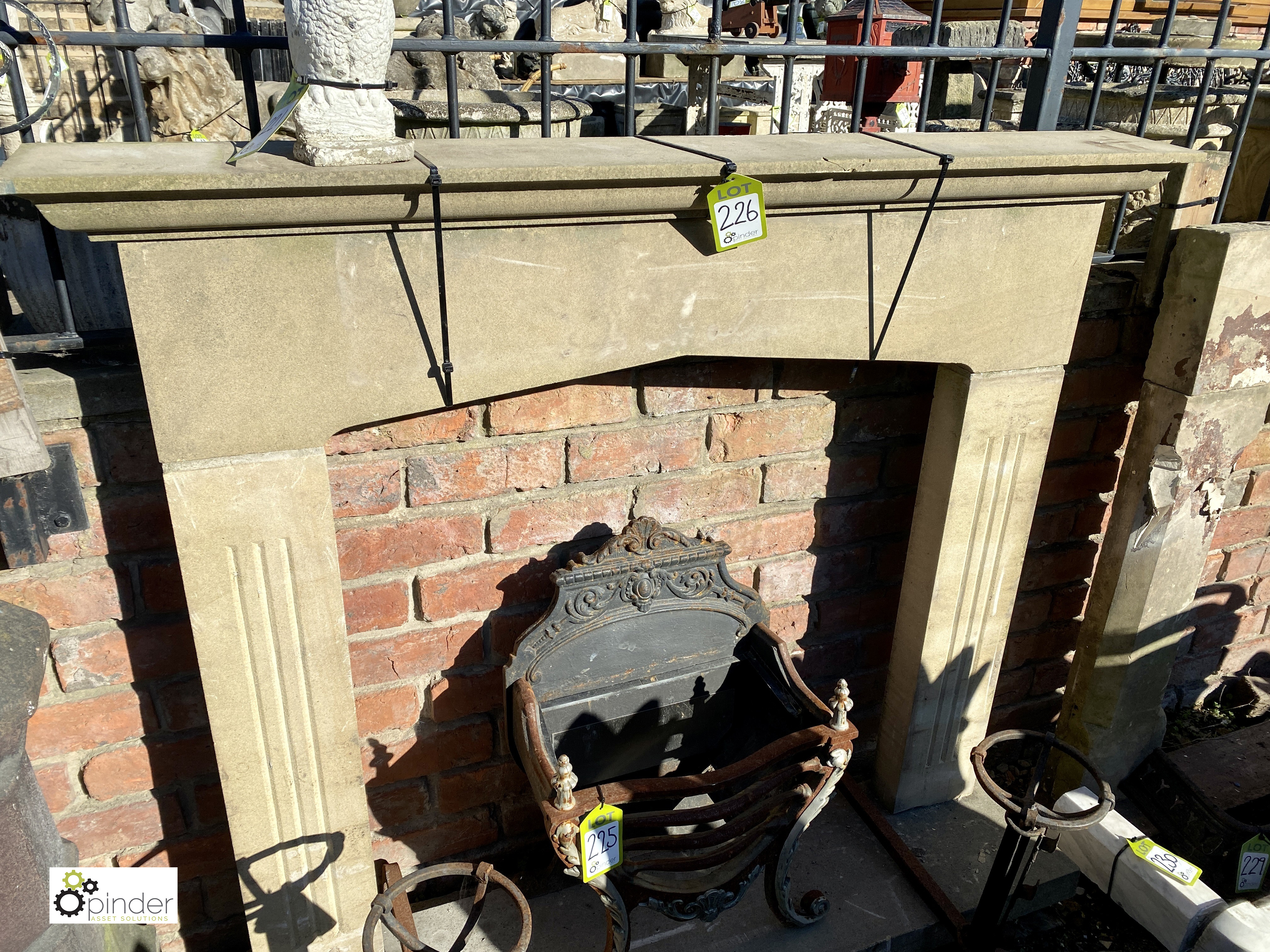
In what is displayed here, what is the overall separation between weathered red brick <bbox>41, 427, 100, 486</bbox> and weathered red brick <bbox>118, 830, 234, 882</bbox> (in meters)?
0.77

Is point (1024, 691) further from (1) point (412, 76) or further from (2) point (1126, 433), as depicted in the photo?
(1) point (412, 76)

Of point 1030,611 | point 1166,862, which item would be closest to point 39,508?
point 1166,862

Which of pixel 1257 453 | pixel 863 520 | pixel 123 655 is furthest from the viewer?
pixel 1257 453

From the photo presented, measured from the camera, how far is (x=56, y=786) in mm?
1609

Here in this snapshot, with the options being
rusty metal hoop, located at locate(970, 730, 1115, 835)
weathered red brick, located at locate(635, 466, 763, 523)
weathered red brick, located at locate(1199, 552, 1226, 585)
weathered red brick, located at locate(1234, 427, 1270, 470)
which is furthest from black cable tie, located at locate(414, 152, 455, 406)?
weathered red brick, located at locate(1199, 552, 1226, 585)

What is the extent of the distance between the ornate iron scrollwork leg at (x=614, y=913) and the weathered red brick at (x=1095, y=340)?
155 cm

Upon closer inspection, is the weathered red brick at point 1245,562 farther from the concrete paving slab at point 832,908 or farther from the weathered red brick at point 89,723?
the weathered red brick at point 89,723

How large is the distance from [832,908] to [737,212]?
1.51 metres

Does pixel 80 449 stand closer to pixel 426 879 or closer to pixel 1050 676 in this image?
pixel 426 879

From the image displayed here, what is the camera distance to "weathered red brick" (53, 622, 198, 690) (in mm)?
1534

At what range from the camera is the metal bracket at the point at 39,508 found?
4.51ft

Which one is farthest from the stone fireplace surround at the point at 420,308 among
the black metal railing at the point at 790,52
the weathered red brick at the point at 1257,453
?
the weathered red brick at the point at 1257,453

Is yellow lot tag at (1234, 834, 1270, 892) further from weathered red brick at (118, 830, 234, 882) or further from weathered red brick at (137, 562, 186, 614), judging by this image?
weathered red brick at (137, 562, 186, 614)

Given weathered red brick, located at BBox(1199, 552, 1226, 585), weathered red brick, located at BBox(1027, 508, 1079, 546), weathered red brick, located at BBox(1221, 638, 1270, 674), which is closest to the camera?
weathered red brick, located at BBox(1027, 508, 1079, 546)
